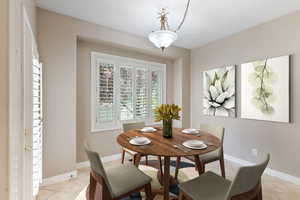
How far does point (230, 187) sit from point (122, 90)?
2.73 metres

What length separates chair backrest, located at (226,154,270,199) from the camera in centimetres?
106

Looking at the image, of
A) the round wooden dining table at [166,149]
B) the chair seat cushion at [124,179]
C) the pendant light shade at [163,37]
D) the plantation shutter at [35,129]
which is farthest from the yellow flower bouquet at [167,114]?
the plantation shutter at [35,129]

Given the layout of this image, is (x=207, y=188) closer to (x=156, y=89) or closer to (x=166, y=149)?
(x=166, y=149)

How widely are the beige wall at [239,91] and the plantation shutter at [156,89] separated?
1.17 m

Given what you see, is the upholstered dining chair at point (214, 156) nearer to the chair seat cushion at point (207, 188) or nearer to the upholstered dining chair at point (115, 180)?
the chair seat cushion at point (207, 188)

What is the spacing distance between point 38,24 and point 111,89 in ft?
5.13

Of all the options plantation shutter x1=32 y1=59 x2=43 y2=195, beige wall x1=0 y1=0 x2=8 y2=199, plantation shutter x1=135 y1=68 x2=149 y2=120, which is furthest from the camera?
plantation shutter x1=135 y1=68 x2=149 y2=120

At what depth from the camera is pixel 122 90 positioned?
11.2 ft

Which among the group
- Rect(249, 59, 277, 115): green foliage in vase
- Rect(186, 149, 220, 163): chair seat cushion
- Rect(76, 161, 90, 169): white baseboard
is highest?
Rect(249, 59, 277, 115): green foliage in vase

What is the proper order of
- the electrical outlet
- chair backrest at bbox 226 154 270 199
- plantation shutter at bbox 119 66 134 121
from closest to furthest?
1. chair backrest at bbox 226 154 270 199
2. the electrical outlet
3. plantation shutter at bbox 119 66 134 121

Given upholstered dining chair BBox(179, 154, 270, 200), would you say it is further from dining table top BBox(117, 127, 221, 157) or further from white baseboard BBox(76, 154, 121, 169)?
white baseboard BBox(76, 154, 121, 169)

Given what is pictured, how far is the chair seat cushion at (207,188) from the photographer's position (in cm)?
129

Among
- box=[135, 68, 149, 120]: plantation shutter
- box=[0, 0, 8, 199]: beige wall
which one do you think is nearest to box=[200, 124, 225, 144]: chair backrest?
box=[135, 68, 149, 120]: plantation shutter

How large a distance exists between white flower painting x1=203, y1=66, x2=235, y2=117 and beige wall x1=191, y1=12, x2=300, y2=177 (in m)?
0.13
